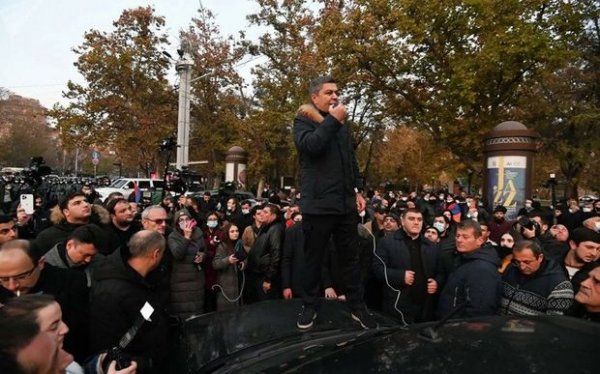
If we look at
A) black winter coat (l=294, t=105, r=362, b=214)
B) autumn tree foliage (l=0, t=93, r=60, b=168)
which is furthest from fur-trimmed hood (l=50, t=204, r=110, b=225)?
autumn tree foliage (l=0, t=93, r=60, b=168)

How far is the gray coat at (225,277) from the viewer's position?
622 centimetres

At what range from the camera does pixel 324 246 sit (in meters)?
3.52

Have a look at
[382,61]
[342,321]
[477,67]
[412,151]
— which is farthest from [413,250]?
[412,151]

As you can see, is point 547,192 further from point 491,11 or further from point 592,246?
point 592,246

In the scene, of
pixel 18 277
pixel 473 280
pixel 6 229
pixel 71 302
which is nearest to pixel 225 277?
pixel 6 229

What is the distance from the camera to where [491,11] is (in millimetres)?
18250

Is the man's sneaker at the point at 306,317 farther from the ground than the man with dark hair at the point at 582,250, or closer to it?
closer to it

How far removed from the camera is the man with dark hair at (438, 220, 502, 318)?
13.3ft

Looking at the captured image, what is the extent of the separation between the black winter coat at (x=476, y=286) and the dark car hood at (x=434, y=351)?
148 cm

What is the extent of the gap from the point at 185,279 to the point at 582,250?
14.3 ft

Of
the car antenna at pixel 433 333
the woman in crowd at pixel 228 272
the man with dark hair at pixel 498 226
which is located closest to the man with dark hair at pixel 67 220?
the woman in crowd at pixel 228 272

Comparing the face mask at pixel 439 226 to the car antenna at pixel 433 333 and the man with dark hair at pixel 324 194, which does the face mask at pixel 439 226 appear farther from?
the car antenna at pixel 433 333

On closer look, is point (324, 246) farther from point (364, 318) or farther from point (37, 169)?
point (37, 169)

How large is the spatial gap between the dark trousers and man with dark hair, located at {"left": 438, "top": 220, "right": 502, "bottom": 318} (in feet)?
3.13
